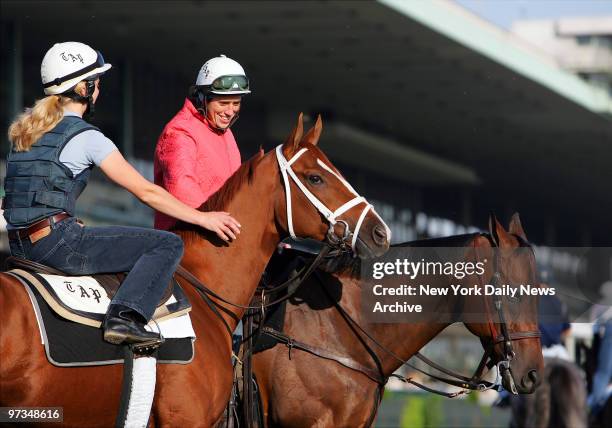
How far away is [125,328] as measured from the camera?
5117 millimetres

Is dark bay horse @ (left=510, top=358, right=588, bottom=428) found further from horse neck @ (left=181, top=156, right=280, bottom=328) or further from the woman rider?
the woman rider

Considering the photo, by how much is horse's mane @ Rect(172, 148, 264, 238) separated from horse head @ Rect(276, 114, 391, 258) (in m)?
0.14

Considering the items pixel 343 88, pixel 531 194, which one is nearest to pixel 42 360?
pixel 343 88

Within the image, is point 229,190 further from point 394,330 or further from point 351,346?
point 394,330

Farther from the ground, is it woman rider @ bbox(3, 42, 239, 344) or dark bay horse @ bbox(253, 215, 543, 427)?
woman rider @ bbox(3, 42, 239, 344)

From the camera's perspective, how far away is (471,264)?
23.4 feet

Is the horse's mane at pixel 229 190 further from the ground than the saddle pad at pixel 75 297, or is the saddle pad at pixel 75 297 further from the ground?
the horse's mane at pixel 229 190

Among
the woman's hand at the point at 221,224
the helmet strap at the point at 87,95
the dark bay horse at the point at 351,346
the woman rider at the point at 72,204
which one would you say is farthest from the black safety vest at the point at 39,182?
the dark bay horse at the point at 351,346

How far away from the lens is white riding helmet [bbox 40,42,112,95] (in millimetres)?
5449

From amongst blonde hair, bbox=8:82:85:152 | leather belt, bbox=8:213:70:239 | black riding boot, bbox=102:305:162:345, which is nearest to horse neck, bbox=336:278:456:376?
black riding boot, bbox=102:305:162:345

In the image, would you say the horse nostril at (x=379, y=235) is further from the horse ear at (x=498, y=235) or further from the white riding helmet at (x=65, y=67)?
the white riding helmet at (x=65, y=67)

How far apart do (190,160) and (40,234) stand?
1.44 metres

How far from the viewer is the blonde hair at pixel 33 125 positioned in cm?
529

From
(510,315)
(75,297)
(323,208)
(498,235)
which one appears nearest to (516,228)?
(498,235)
